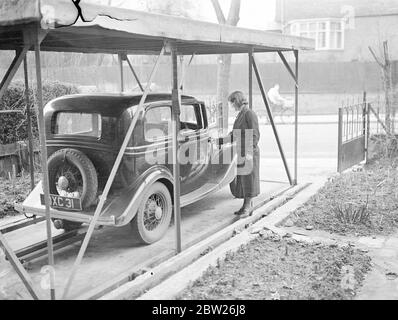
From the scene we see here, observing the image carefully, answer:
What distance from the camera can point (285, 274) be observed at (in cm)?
493

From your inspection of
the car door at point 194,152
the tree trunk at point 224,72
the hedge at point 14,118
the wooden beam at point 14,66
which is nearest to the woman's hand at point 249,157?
the car door at point 194,152

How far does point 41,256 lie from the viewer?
556 cm

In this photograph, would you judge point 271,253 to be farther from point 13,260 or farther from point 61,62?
point 61,62

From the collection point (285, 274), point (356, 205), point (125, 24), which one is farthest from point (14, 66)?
point (356, 205)

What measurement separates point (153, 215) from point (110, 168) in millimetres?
856

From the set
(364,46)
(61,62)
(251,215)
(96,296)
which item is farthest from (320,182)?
(364,46)

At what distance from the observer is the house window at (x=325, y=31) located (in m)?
35.9

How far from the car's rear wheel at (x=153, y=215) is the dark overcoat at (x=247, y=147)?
4.24 feet

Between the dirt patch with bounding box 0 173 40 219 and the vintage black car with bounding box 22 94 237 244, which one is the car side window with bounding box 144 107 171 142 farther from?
the dirt patch with bounding box 0 173 40 219

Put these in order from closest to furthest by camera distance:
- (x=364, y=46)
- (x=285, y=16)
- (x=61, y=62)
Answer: (x=61, y=62) → (x=364, y=46) → (x=285, y=16)

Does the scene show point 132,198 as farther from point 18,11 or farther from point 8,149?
point 8,149

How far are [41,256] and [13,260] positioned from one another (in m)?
1.37

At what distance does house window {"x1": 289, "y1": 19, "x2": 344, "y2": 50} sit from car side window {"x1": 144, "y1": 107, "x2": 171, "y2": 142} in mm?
31171

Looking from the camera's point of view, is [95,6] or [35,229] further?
[35,229]
